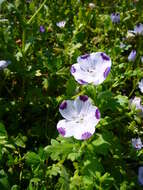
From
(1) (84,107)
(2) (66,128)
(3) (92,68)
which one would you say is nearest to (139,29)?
(3) (92,68)

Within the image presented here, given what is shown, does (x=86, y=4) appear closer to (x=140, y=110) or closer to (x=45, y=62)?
(x=45, y=62)

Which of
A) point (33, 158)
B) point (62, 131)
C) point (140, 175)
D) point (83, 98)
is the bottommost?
point (140, 175)

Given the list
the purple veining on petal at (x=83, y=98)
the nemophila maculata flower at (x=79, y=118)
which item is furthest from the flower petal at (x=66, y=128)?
the purple veining on petal at (x=83, y=98)

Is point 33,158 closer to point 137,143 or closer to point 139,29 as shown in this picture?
point 137,143

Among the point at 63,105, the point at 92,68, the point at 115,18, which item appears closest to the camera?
the point at 63,105

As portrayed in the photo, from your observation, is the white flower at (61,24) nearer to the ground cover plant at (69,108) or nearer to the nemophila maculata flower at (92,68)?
the ground cover plant at (69,108)

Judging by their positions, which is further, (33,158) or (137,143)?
(137,143)

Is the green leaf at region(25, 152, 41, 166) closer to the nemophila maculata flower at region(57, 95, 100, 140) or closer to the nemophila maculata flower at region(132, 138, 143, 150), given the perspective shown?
the nemophila maculata flower at region(57, 95, 100, 140)
